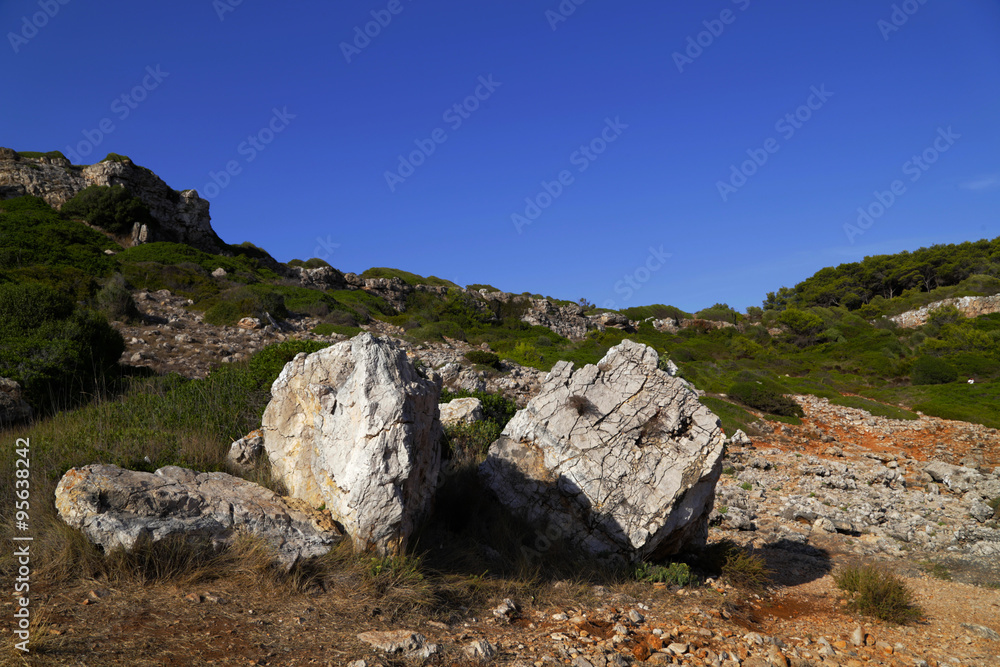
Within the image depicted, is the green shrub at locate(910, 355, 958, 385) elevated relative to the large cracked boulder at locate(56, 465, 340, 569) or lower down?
elevated

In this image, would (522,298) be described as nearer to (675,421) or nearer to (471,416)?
(471,416)

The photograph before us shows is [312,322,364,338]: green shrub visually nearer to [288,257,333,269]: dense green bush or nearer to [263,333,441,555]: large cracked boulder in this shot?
[263,333,441,555]: large cracked boulder

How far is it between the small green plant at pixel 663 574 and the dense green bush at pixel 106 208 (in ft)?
129

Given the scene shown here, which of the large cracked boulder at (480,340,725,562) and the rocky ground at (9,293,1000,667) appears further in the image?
the large cracked boulder at (480,340,725,562)

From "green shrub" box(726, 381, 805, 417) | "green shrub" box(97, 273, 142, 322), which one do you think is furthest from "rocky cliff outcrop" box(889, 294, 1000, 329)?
"green shrub" box(97, 273, 142, 322)

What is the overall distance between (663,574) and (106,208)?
1590 inches

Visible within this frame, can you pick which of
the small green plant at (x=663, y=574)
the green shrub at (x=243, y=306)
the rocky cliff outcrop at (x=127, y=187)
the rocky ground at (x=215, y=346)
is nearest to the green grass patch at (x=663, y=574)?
the small green plant at (x=663, y=574)

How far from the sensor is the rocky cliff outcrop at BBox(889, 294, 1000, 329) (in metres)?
40.5

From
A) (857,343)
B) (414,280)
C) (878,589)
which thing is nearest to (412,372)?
Result: (878,589)

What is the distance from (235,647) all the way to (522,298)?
46.7m

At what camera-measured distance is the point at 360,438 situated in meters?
5.18

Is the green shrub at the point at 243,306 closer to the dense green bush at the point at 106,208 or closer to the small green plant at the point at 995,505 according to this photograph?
the dense green bush at the point at 106,208

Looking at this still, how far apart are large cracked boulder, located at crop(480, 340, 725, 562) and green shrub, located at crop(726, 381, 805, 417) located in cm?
1544

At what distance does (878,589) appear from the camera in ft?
19.4
